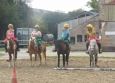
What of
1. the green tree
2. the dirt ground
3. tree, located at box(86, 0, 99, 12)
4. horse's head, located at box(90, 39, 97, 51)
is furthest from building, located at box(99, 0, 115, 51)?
tree, located at box(86, 0, 99, 12)

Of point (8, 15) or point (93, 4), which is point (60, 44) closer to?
point (8, 15)

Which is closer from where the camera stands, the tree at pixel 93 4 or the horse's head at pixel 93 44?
the horse's head at pixel 93 44

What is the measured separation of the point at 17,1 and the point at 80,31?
104 feet

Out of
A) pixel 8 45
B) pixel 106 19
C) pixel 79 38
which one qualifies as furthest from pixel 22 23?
pixel 8 45

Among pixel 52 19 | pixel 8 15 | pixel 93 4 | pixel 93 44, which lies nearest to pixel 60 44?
pixel 93 44

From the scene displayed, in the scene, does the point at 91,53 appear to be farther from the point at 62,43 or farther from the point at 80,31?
the point at 80,31

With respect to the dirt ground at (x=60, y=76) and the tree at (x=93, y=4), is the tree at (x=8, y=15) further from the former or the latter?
the dirt ground at (x=60, y=76)

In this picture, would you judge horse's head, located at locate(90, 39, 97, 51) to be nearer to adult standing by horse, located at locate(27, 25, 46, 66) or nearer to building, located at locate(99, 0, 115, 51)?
adult standing by horse, located at locate(27, 25, 46, 66)

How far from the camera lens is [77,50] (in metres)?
41.9

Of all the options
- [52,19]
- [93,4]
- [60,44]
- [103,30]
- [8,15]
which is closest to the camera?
[60,44]

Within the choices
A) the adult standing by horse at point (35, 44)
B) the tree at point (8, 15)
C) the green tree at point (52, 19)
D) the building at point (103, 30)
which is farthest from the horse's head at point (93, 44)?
the green tree at point (52, 19)

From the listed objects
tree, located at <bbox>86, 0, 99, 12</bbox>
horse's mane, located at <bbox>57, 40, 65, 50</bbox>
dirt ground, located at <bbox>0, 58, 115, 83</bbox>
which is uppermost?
tree, located at <bbox>86, 0, 99, 12</bbox>

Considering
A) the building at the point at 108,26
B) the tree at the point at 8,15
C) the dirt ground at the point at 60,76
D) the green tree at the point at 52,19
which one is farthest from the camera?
the green tree at the point at 52,19

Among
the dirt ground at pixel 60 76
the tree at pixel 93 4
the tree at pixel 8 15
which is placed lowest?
the dirt ground at pixel 60 76
